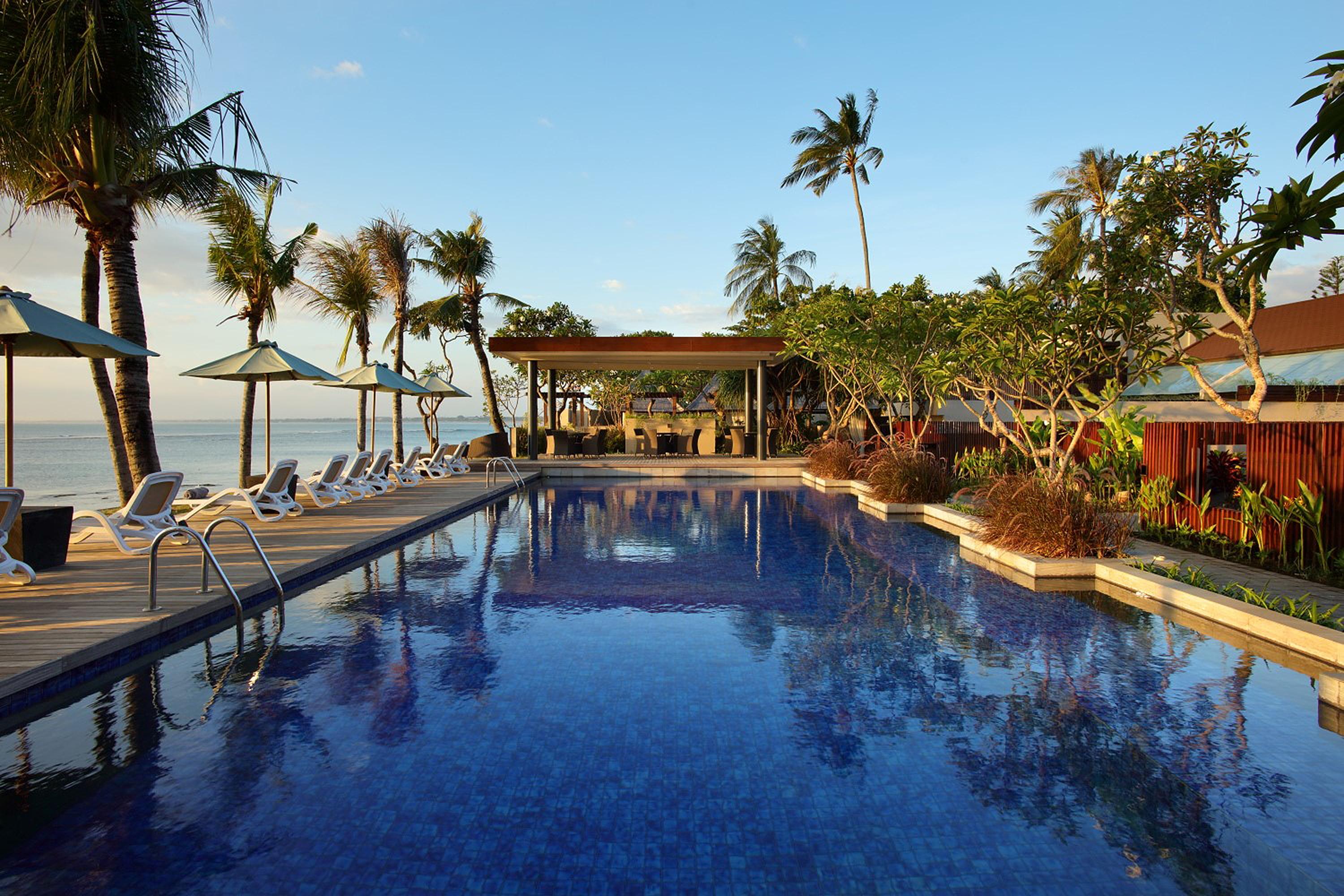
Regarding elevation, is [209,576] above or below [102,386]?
below

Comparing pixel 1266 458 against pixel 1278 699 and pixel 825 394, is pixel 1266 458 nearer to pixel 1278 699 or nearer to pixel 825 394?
pixel 1278 699

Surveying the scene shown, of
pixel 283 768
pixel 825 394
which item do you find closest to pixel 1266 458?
pixel 283 768

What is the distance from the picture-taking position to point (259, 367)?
35.3 ft

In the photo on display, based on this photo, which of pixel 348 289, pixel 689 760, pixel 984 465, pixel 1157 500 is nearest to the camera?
pixel 689 760

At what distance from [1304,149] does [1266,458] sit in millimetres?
5784

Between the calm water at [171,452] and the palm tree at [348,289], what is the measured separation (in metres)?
4.13

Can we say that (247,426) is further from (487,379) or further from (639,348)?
(487,379)

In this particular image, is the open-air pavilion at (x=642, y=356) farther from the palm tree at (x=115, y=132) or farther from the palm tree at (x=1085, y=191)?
the palm tree at (x=1085, y=191)

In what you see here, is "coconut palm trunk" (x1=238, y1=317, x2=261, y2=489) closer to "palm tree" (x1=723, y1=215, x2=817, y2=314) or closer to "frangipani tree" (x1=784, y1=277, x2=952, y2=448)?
"frangipani tree" (x1=784, y1=277, x2=952, y2=448)

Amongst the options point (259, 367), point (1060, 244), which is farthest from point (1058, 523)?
point (1060, 244)

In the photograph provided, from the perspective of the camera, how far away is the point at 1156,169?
8.05m

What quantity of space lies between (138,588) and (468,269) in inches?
738

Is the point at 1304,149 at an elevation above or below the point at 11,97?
below

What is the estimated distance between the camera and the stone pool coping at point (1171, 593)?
4.44 m
